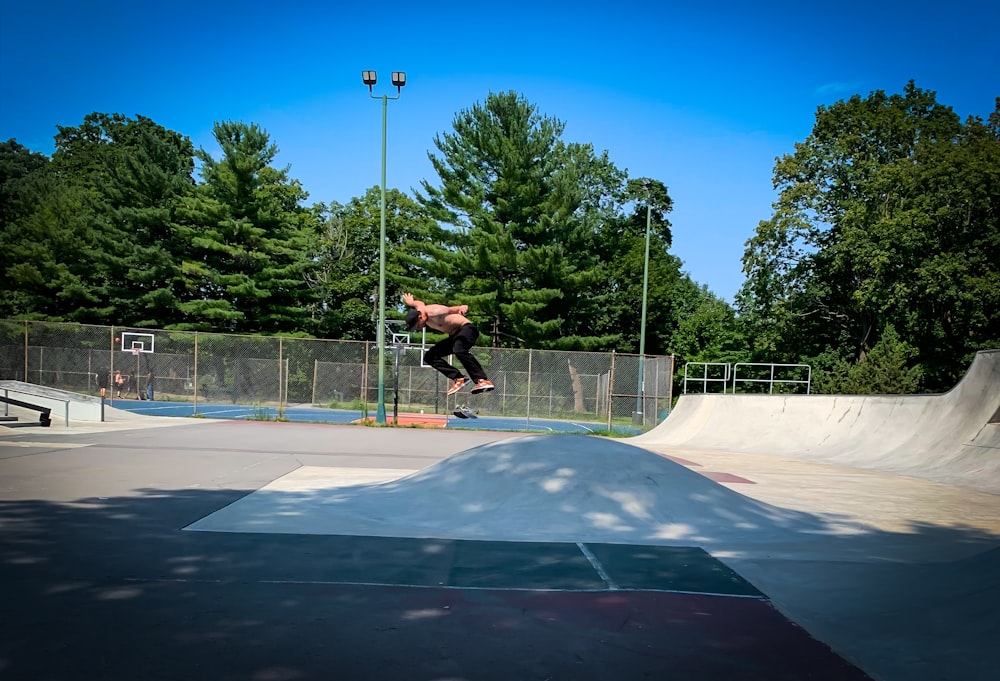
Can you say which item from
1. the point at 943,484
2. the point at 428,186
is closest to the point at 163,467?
the point at 943,484

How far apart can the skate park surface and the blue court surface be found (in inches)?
498

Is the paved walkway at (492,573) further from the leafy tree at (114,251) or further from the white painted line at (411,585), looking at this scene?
the leafy tree at (114,251)

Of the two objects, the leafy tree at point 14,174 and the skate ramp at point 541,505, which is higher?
the leafy tree at point 14,174

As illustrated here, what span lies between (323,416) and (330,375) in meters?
3.58

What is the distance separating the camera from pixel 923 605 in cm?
454

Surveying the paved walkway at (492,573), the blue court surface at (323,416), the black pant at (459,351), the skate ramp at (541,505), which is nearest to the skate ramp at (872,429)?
the paved walkway at (492,573)

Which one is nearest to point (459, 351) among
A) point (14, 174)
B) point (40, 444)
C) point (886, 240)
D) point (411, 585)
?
point (411, 585)

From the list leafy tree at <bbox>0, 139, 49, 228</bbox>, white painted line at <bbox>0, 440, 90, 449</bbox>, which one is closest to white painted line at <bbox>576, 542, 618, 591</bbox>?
white painted line at <bbox>0, 440, 90, 449</bbox>

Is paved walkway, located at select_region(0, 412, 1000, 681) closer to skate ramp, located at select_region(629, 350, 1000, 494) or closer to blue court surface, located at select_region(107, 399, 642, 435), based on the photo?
skate ramp, located at select_region(629, 350, 1000, 494)

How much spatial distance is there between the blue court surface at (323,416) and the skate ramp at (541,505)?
15403 mm

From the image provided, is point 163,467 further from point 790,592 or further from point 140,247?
point 140,247

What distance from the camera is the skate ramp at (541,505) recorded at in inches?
285

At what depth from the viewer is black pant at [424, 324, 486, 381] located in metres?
9.77

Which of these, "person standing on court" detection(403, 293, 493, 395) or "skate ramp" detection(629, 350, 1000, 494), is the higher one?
"person standing on court" detection(403, 293, 493, 395)
